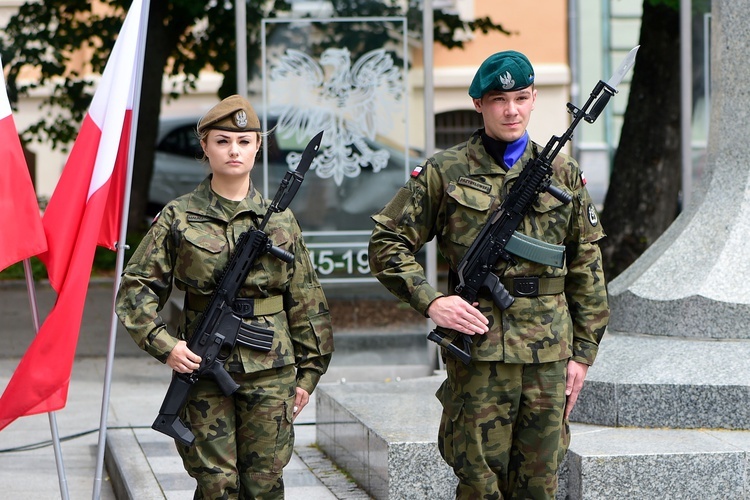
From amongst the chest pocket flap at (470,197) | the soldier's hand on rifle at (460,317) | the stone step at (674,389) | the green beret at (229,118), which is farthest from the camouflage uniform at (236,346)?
the stone step at (674,389)

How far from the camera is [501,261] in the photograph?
403 centimetres

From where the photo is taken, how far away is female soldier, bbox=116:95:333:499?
4059 millimetres

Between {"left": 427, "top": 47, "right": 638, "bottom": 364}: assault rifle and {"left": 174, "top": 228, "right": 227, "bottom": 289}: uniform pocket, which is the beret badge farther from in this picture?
{"left": 427, "top": 47, "right": 638, "bottom": 364}: assault rifle

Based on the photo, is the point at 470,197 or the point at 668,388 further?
the point at 668,388

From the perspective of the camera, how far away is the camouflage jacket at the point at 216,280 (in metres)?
4.05

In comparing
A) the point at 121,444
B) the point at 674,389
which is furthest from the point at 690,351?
the point at 121,444

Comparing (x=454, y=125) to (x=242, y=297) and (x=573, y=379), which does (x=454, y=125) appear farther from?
(x=242, y=297)

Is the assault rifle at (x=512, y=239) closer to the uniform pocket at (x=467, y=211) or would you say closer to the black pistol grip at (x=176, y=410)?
the uniform pocket at (x=467, y=211)

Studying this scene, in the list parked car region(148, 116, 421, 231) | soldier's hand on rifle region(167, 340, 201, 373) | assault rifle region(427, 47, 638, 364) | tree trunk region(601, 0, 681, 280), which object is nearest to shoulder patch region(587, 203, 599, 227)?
assault rifle region(427, 47, 638, 364)

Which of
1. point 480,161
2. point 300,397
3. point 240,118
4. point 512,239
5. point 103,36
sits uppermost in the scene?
point 103,36

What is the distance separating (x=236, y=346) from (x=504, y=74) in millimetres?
1223

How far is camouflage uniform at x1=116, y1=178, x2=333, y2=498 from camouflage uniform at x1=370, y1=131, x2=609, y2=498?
33cm

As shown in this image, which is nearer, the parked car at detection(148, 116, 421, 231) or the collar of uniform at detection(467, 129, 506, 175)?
the collar of uniform at detection(467, 129, 506, 175)

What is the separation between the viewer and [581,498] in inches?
193
